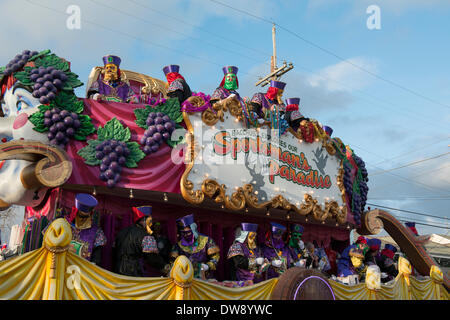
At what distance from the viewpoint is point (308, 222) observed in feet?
36.9

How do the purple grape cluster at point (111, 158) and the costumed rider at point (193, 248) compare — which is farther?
the costumed rider at point (193, 248)

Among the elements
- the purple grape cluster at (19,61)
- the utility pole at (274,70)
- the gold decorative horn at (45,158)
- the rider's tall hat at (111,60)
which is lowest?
the gold decorative horn at (45,158)

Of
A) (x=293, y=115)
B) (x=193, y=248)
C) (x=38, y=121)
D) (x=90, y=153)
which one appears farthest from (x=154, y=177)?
(x=293, y=115)

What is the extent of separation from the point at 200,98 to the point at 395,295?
18.9 ft

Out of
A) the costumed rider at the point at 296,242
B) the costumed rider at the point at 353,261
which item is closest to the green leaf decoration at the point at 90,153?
the costumed rider at the point at 296,242

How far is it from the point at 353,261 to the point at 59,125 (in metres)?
8.28

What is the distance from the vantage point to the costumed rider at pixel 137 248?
7273 millimetres

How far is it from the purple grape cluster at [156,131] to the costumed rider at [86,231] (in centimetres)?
148

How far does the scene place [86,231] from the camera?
7348 millimetres

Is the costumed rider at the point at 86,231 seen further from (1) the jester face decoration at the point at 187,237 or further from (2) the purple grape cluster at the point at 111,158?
(1) the jester face decoration at the point at 187,237

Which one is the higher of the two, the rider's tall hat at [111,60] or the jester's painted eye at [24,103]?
the rider's tall hat at [111,60]

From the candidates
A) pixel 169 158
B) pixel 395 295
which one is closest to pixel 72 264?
pixel 169 158

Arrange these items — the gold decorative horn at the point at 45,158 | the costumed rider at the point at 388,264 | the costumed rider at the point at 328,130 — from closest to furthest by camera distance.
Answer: the gold decorative horn at the point at 45,158 → the costumed rider at the point at 328,130 → the costumed rider at the point at 388,264

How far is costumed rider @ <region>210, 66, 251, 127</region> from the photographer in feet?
31.8
